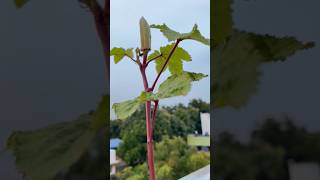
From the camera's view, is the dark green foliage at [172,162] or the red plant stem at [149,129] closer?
the red plant stem at [149,129]

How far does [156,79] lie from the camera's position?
1.67 feet

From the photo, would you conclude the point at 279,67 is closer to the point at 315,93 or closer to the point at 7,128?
the point at 315,93

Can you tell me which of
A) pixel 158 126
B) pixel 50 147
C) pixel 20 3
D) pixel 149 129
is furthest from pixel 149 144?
pixel 158 126

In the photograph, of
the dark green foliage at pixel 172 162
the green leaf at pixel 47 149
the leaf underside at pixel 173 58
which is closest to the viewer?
the green leaf at pixel 47 149

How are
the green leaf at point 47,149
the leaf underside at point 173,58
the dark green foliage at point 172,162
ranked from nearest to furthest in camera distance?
1. the green leaf at point 47,149
2. the leaf underside at point 173,58
3. the dark green foliage at point 172,162

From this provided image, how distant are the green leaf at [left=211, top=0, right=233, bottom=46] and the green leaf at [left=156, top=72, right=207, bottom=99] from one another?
73mm

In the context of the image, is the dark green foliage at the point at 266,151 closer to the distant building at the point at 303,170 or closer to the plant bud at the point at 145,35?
the distant building at the point at 303,170

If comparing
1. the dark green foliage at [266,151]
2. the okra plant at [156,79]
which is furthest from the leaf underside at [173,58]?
the dark green foliage at [266,151]

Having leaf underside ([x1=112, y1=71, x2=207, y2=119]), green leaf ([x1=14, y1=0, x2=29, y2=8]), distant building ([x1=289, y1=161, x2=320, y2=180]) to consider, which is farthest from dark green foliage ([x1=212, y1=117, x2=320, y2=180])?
green leaf ([x1=14, y1=0, x2=29, y2=8])

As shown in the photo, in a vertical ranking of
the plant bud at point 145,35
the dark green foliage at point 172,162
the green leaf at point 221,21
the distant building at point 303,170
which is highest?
the green leaf at point 221,21

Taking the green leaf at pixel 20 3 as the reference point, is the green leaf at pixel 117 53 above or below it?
below

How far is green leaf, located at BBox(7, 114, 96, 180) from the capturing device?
1.48 ft

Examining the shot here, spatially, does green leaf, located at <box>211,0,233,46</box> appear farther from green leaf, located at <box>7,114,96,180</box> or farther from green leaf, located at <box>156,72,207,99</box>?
green leaf, located at <box>7,114,96,180</box>

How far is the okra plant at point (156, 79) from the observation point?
47 cm
